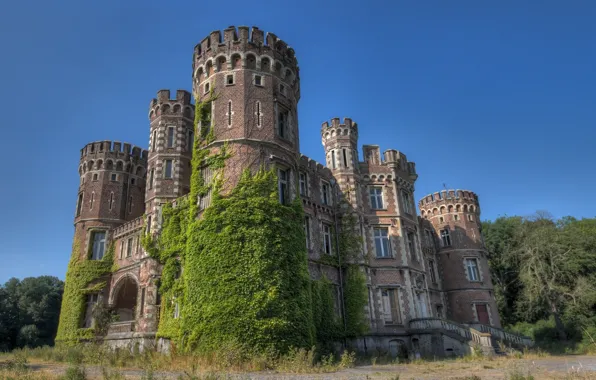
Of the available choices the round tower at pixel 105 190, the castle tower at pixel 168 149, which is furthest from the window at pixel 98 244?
the castle tower at pixel 168 149

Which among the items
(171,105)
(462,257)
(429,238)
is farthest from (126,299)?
(462,257)

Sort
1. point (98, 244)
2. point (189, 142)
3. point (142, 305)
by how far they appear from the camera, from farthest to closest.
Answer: point (98, 244) → point (189, 142) → point (142, 305)

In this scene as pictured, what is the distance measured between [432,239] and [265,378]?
1309 inches

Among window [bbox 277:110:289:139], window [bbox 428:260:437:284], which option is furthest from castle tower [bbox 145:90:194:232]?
window [bbox 428:260:437:284]

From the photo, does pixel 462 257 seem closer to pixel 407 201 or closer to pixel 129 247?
pixel 407 201

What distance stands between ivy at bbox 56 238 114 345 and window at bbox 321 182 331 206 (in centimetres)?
1715

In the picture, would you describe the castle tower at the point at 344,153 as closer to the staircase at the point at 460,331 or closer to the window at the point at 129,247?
the staircase at the point at 460,331

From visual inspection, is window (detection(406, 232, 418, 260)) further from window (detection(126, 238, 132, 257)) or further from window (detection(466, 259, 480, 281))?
window (detection(126, 238, 132, 257))

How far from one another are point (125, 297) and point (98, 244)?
473 cm

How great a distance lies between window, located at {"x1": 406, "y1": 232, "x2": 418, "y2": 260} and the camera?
32791mm

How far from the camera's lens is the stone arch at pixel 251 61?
80.8ft

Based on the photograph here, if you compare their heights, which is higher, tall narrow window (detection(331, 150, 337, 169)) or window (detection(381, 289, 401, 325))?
tall narrow window (detection(331, 150, 337, 169))

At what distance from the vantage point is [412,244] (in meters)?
33.2

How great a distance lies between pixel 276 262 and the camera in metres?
19.8
